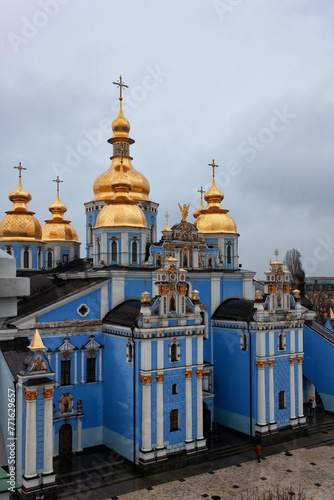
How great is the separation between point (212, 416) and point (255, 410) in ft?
8.98

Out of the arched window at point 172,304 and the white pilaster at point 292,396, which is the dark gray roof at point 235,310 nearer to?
the white pilaster at point 292,396

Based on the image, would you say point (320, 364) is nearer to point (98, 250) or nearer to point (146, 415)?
point (146, 415)

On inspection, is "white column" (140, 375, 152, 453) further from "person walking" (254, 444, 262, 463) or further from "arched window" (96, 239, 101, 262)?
"arched window" (96, 239, 101, 262)

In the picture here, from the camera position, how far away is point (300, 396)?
22.5m

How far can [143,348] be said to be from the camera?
1842 cm

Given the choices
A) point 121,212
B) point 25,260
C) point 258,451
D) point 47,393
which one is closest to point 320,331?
point 258,451

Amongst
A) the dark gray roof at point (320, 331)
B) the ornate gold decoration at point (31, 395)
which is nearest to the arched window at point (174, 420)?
the ornate gold decoration at point (31, 395)

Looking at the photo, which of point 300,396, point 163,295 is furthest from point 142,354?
point 300,396

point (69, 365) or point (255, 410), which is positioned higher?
point (69, 365)

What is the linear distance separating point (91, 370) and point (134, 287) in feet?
14.6

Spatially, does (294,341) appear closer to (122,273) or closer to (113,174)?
(122,273)

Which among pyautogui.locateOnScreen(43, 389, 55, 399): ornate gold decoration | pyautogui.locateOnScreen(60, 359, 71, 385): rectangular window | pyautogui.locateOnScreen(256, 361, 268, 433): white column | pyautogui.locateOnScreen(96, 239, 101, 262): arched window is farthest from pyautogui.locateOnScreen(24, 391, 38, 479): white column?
pyautogui.locateOnScreen(256, 361, 268, 433): white column

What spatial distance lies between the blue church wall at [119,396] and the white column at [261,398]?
6.17m

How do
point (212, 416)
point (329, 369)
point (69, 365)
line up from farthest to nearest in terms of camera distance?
1. point (329, 369)
2. point (212, 416)
3. point (69, 365)
